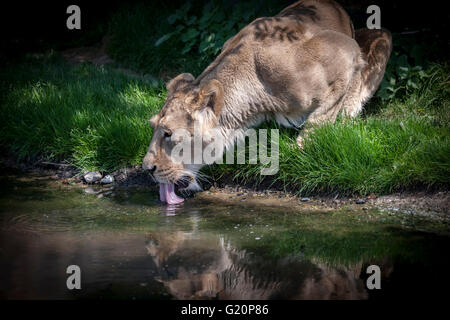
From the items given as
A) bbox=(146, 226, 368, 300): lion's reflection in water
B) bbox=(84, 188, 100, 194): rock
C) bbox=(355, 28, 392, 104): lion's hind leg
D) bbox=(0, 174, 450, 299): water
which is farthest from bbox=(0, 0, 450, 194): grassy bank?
bbox=(146, 226, 368, 300): lion's reflection in water

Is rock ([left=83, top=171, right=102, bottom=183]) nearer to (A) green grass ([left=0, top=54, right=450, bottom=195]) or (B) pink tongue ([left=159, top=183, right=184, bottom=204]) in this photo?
(A) green grass ([left=0, top=54, right=450, bottom=195])

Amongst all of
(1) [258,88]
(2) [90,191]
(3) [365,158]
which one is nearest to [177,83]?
(1) [258,88]

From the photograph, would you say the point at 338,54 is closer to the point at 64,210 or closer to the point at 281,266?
the point at 281,266

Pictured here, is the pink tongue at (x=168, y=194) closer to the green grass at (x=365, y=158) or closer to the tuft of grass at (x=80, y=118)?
the green grass at (x=365, y=158)

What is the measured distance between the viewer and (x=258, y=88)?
6.17m

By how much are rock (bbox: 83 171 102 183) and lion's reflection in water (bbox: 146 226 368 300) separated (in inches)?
98.3

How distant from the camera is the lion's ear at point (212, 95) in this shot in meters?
5.83

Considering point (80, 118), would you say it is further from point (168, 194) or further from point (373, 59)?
point (373, 59)

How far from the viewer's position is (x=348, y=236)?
15.4 ft

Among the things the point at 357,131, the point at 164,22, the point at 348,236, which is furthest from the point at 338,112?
the point at 164,22

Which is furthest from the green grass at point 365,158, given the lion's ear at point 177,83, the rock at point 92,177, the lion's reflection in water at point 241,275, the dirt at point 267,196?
the lion's reflection in water at point 241,275

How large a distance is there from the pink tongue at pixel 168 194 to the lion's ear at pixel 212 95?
941 millimetres

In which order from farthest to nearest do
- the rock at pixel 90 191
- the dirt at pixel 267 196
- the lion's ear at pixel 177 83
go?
the rock at pixel 90 191
the lion's ear at pixel 177 83
the dirt at pixel 267 196

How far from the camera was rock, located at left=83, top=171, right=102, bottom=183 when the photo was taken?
273 inches
